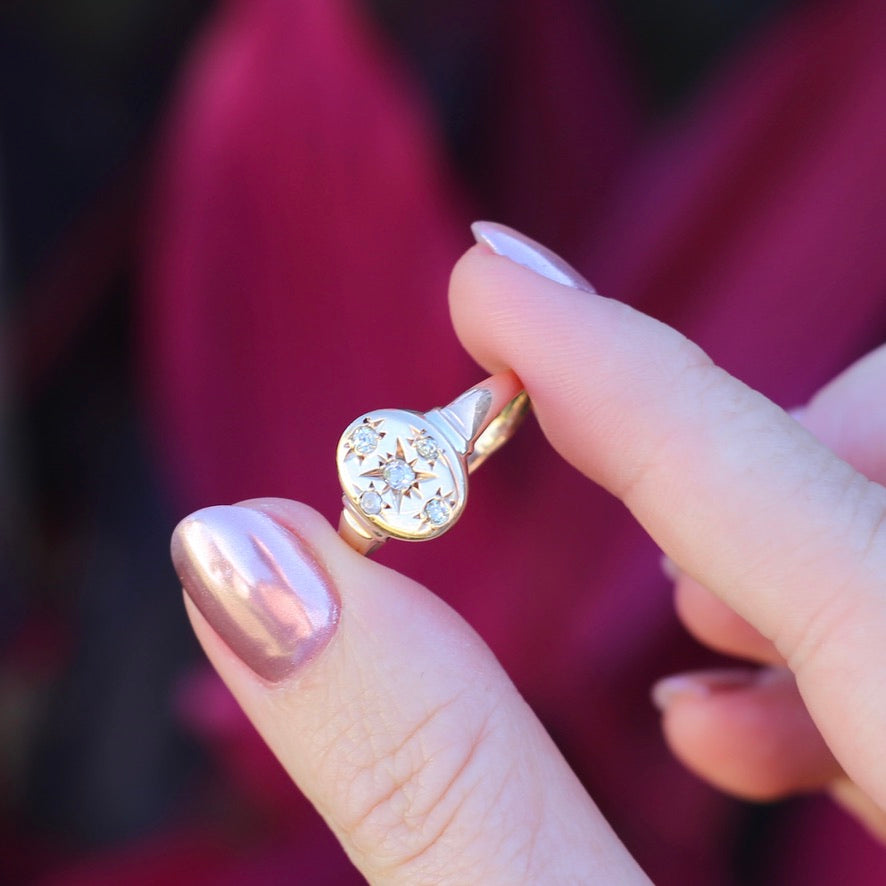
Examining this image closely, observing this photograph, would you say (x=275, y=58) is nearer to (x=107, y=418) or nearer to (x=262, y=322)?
(x=262, y=322)

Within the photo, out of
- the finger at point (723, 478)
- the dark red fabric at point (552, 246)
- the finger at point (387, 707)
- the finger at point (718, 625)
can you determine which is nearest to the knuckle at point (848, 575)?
the finger at point (723, 478)

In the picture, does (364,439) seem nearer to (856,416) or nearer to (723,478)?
(723,478)

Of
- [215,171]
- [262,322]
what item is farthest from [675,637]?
[215,171]

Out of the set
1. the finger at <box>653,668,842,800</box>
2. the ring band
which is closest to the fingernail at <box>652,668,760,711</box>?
the finger at <box>653,668,842,800</box>

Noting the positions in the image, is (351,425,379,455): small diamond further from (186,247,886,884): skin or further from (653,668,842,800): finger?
(653,668,842,800): finger

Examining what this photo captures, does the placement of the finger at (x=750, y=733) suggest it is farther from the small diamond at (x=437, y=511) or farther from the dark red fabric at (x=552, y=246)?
the small diamond at (x=437, y=511)

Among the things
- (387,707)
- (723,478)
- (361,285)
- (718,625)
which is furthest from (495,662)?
(361,285)
